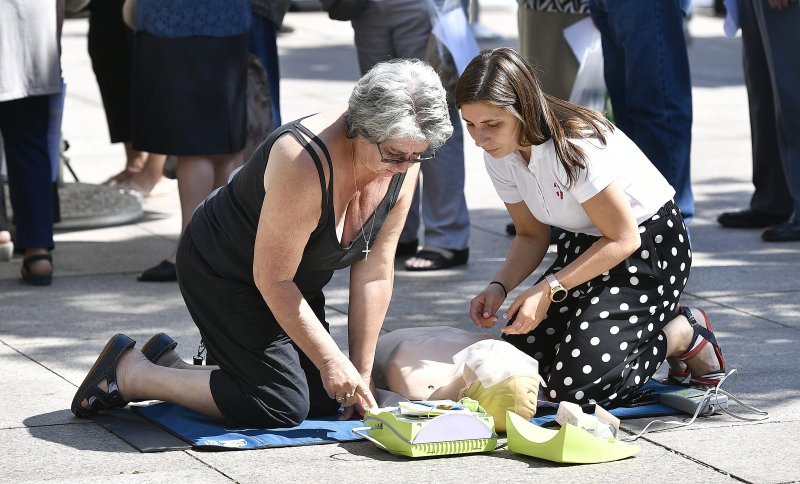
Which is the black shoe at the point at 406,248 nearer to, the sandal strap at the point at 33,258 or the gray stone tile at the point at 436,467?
the sandal strap at the point at 33,258

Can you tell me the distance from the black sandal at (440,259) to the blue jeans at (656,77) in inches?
36.7

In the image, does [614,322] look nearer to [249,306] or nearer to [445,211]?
[249,306]

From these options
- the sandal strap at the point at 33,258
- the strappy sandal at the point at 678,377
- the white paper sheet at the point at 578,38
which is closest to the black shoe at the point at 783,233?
the white paper sheet at the point at 578,38

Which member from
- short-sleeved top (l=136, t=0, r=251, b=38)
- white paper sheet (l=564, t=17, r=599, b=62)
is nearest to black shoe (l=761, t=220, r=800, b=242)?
white paper sheet (l=564, t=17, r=599, b=62)

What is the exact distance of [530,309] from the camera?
13.4 ft

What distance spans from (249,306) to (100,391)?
53 cm

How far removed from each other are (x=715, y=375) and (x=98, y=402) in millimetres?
1892

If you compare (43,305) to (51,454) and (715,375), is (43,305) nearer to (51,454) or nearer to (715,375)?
(51,454)

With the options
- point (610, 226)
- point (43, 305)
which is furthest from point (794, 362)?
point (43, 305)

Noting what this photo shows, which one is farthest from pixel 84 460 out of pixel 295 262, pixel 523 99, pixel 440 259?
pixel 440 259

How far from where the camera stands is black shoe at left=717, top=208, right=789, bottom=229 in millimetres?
7023

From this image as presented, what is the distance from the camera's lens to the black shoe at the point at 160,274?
5.96 metres

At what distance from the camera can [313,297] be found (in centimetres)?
421

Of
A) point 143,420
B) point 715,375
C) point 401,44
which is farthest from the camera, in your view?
point 401,44
